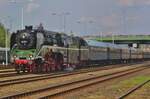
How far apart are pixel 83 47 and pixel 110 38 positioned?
3897 inches

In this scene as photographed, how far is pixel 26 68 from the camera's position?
38219 mm

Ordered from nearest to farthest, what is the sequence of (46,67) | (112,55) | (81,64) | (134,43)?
1. (46,67)
2. (81,64)
3. (112,55)
4. (134,43)

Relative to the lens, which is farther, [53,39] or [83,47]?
[83,47]

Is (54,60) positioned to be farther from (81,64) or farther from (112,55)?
(112,55)

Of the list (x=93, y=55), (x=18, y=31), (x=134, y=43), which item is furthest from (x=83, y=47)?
(x=134, y=43)

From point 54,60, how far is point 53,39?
2.06 m

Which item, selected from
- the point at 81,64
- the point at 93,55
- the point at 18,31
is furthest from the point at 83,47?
the point at 18,31

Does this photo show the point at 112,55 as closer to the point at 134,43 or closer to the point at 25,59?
the point at 25,59

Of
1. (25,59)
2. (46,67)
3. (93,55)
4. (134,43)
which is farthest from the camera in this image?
(134,43)

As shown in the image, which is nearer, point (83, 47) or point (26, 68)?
point (26, 68)

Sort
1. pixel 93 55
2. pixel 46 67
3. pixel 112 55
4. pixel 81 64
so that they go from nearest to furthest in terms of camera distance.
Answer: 1. pixel 46 67
2. pixel 81 64
3. pixel 93 55
4. pixel 112 55

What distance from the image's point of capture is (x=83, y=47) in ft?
190

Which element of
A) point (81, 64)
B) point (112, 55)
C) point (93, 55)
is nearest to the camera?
point (81, 64)

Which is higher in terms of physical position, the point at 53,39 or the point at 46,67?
the point at 53,39
